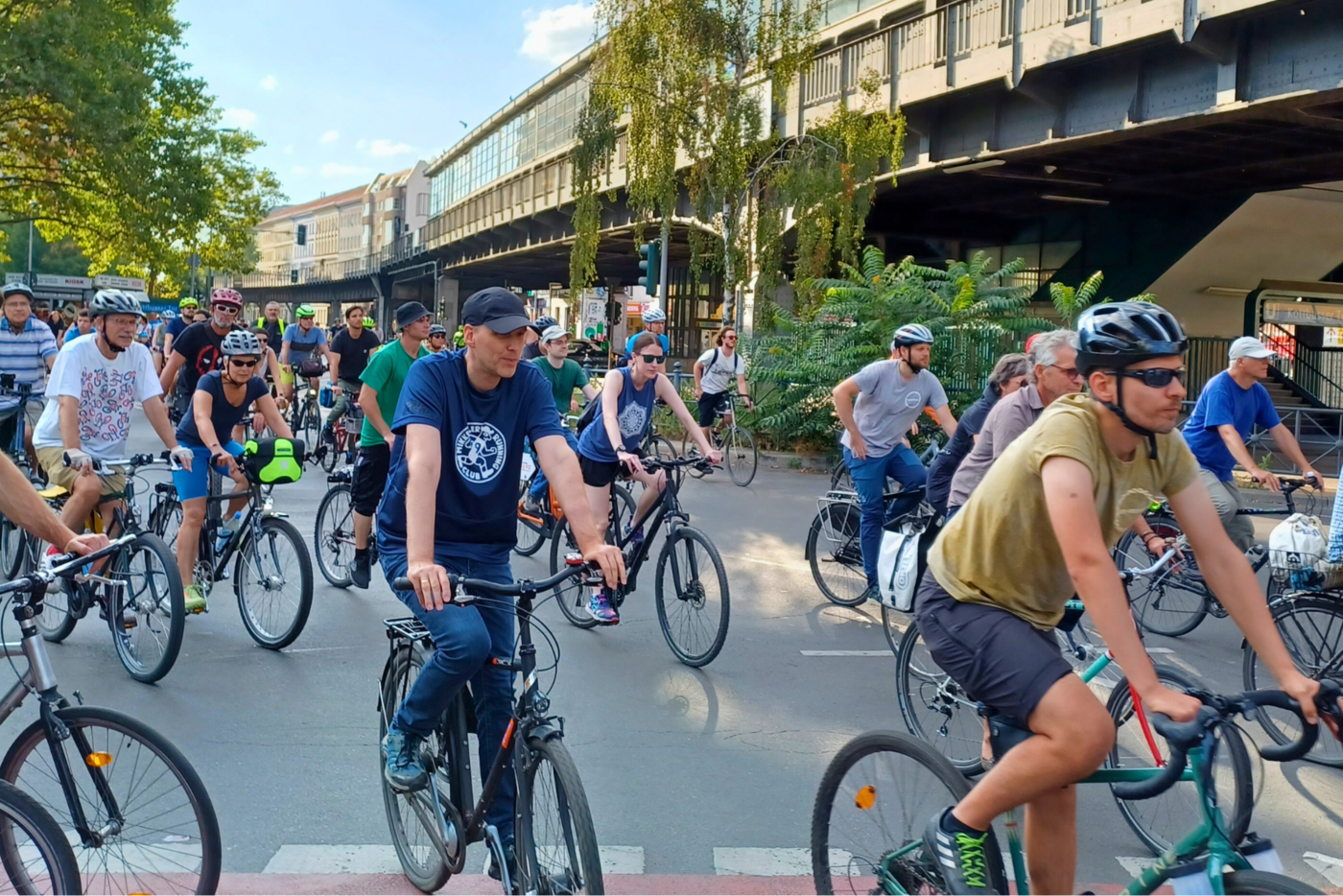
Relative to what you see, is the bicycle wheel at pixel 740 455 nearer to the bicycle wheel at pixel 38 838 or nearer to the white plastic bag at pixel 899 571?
the white plastic bag at pixel 899 571

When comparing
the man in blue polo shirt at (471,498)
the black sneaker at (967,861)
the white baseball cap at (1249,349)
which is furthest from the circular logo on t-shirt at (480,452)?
the white baseball cap at (1249,349)

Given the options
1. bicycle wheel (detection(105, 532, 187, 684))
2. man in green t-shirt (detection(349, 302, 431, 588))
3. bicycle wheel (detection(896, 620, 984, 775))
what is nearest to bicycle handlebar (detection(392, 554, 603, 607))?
bicycle wheel (detection(896, 620, 984, 775))

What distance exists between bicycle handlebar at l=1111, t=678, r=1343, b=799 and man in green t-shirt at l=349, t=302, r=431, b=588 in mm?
6186

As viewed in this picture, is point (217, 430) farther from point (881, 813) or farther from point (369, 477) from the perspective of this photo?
point (881, 813)

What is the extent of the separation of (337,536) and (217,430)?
1.74 meters

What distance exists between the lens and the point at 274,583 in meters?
7.06

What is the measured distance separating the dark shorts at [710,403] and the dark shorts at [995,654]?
13.9m

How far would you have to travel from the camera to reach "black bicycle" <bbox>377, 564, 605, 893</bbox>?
3049 mm

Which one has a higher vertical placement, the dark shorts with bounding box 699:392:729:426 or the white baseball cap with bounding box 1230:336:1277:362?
the white baseball cap with bounding box 1230:336:1277:362

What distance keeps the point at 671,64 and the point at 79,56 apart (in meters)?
13.6

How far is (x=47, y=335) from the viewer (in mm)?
11898

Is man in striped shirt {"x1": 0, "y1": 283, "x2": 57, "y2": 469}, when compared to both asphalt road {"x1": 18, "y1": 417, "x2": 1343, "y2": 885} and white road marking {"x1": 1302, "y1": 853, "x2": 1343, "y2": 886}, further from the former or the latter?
white road marking {"x1": 1302, "y1": 853, "x2": 1343, "y2": 886}

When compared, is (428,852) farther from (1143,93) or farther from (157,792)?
(1143,93)

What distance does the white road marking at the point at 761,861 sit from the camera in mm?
4133
